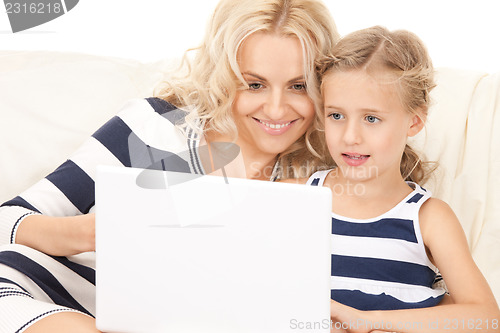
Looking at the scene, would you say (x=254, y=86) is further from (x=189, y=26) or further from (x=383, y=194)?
(x=189, y=26)

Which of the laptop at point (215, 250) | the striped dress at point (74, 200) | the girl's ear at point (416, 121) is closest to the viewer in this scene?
the laptop at point (215, 250)

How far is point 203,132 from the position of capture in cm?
170

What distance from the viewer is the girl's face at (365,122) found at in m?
1.39

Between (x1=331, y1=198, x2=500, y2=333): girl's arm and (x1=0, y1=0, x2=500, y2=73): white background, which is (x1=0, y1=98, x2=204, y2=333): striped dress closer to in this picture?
(x1=331, y1=198, x2=500, y2=333): girl's arm

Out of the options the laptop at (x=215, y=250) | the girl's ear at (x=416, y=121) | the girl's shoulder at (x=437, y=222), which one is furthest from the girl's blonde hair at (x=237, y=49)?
the laptop at (x=215, y=250)

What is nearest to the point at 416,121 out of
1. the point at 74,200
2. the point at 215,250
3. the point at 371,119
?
the point at 371,119

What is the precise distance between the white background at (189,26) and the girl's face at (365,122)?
89 centimetres

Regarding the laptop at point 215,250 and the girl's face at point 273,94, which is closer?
the laptop at point 215,250

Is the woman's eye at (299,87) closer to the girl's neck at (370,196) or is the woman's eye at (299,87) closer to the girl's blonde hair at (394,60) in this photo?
the girl's blonde hair at (394,60)

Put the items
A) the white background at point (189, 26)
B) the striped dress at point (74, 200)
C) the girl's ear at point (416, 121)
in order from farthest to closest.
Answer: the white background at point (189, 26), the girl's ear at point (416, 121), the striped dress at point (74, 200)

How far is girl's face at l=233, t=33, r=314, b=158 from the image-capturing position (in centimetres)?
152

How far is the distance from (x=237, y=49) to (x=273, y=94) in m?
0.14

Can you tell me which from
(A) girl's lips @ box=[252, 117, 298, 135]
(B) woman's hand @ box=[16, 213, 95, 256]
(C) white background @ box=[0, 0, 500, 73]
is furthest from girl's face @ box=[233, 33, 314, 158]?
(C) white background @ box=[0, 0, 500, 73]

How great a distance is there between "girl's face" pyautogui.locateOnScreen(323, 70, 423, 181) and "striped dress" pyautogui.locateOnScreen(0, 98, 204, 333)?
396 mm
